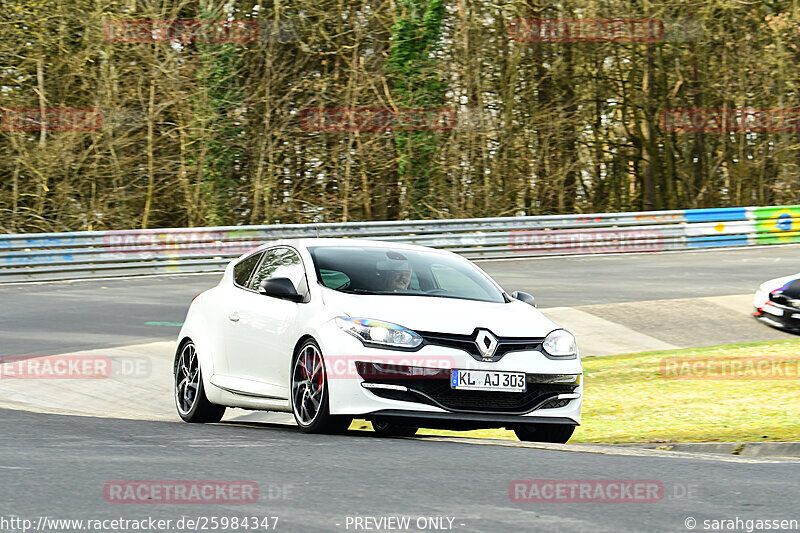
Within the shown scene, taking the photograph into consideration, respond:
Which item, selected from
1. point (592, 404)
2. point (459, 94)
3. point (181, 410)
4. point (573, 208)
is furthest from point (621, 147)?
point (181, 410)

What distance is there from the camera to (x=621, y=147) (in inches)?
1515

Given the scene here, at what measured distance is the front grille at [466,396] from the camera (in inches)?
347

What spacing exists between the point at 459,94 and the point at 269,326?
84.8 ft

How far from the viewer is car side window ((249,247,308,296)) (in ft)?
32.4

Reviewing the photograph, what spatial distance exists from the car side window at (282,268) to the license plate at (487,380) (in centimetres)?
152

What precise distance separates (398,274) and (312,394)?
4.33 feet

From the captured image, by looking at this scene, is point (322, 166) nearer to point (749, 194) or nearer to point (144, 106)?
point (144, 106)
